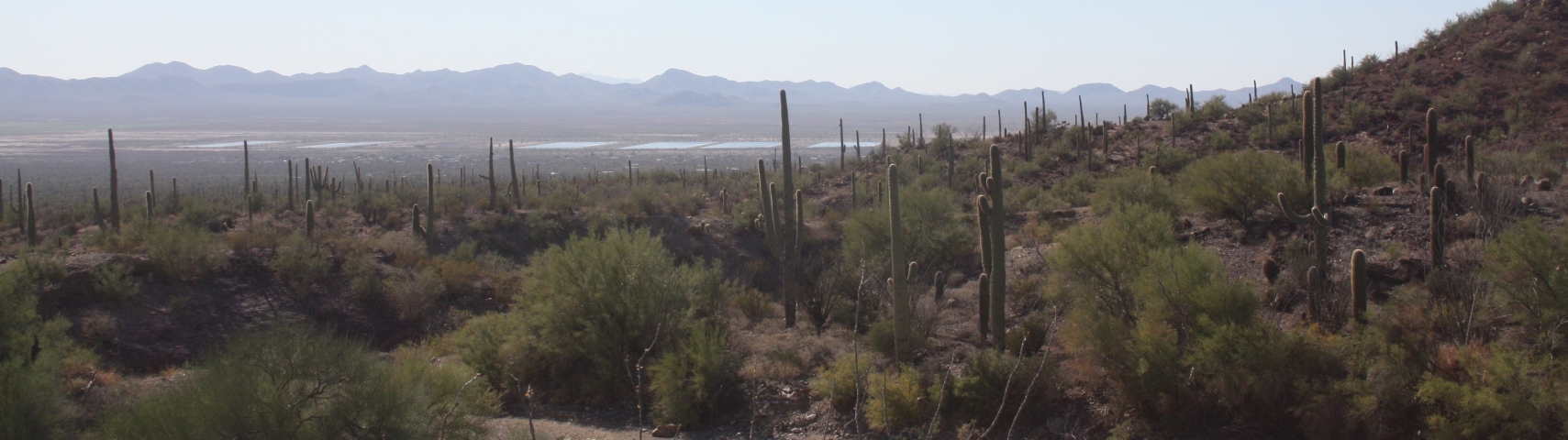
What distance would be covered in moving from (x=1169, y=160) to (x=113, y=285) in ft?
93.3

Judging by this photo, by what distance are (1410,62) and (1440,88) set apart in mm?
4855

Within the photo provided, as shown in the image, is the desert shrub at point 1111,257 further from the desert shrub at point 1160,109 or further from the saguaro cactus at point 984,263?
the desert shrub at point 1160,109

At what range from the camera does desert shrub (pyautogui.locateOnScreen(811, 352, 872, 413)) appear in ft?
38.3

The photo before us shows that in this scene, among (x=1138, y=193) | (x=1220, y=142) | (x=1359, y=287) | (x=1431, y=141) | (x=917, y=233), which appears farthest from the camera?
(x=1220, y=142)

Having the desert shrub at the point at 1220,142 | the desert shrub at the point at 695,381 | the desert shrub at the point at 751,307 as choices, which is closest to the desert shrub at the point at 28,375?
the desert shrub at the point at 695,381

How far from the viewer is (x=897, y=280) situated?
12133 millimetres

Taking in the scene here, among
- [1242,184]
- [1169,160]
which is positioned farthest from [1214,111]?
[1242,184]

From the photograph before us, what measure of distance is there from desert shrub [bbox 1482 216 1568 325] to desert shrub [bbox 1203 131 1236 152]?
2250cm

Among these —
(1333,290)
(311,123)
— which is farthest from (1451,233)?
(311,123)

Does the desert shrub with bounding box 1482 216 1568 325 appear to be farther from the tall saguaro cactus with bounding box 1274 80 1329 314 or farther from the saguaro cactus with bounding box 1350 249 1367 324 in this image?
the tall saguaro cactus with bounding box 1274 80 1329 314

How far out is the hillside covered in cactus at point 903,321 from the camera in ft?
28.2

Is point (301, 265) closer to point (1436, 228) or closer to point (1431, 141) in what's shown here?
point (1436, 228)

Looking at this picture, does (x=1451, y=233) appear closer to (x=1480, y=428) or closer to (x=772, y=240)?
(x=1480, y=428)

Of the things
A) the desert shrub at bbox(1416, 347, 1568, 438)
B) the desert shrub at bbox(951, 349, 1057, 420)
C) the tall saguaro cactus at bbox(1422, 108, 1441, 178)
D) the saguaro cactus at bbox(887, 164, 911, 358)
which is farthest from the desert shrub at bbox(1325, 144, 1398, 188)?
the saguaro cactus at bbox(887, 164, 911, 358)
